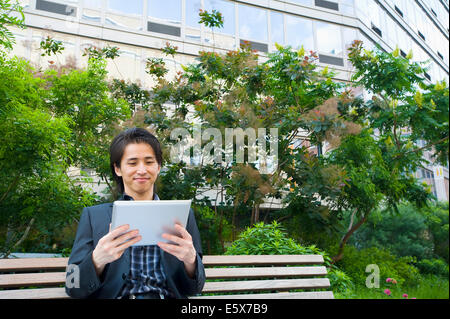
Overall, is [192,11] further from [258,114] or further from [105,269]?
[105,269]

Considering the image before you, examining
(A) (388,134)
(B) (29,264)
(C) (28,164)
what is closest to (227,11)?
(A) (388,134)

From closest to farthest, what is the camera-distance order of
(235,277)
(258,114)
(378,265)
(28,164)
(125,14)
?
(235,277)
(28,164)
(258,114)
(378,265)
(125,14)

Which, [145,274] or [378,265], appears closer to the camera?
[145,274]

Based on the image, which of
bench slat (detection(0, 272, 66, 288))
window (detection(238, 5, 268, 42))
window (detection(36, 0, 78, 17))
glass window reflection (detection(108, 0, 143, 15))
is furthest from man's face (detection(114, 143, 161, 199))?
window (detection(238, 5, 268, 42))

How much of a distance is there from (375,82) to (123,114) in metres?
3.38

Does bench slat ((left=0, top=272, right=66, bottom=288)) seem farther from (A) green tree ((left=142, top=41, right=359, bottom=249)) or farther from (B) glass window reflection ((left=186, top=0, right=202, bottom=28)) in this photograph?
(B) glass window reflection ((left=186, top=0, right=202, bottom=28))

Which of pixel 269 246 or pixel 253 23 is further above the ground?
pixel 253 23

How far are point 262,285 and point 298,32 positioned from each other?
509cm

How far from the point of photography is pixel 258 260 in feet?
6.97

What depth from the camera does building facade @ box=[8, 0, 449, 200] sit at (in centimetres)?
471

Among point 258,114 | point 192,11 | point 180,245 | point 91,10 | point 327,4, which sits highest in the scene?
point 327,4

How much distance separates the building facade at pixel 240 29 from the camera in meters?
4.71

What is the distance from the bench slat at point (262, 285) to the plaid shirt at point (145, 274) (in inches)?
20.6

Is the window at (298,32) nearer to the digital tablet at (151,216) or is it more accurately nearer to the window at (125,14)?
the window at (125,14)
